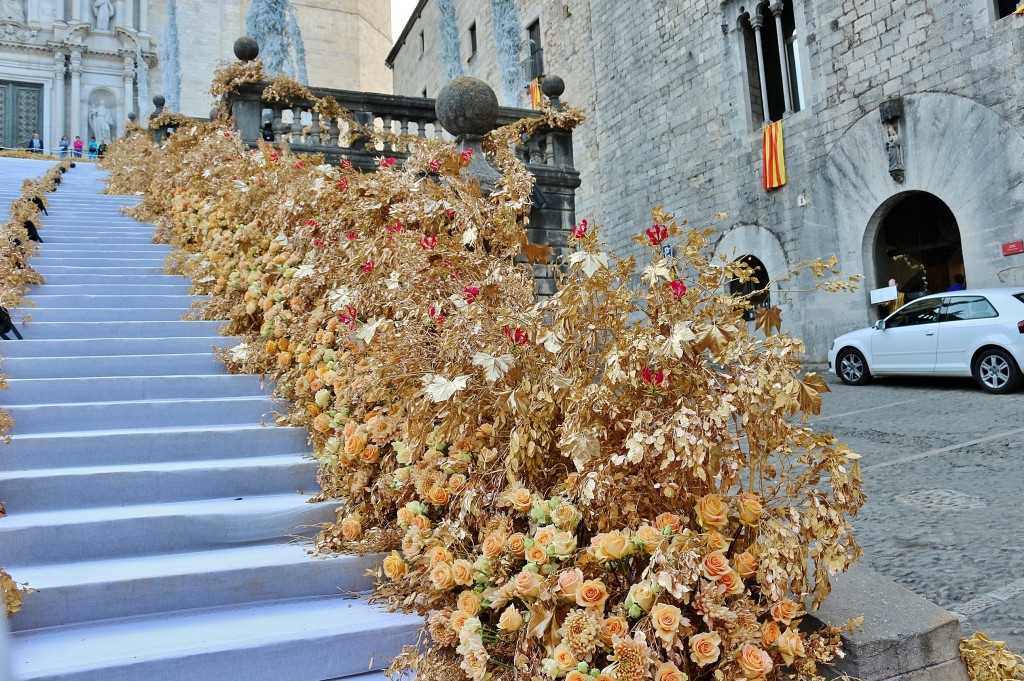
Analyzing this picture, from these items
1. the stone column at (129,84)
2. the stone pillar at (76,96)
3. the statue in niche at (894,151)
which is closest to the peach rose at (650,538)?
the statue in niche at (894,151)

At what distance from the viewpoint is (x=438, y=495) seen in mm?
2617

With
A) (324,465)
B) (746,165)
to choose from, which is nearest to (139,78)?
(746,165)

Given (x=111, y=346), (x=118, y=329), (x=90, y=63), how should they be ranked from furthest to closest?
(x=90, y=63), (x=118, y=329), (x=111, y=346)

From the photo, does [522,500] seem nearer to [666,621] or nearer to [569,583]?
[569,583]

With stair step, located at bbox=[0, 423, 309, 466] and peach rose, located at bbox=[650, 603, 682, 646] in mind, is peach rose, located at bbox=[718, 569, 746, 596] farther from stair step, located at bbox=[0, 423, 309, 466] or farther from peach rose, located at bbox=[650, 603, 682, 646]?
stair step, located at bbox=[0, 423, 309, 466]

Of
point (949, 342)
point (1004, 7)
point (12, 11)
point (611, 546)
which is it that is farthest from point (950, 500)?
point (12, 11)

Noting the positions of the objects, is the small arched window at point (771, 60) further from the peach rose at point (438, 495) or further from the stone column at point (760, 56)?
the peach rose at point (438, 495)

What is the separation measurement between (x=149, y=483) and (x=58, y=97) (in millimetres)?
36748

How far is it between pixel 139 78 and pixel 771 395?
38.9 m

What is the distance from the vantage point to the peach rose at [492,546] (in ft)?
7.30

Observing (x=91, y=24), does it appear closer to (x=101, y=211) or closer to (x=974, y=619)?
(x=101, y=211)

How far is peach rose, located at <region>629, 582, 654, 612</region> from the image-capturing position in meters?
1.88

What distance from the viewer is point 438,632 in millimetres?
2197

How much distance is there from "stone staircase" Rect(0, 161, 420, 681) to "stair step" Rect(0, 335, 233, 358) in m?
0.01
